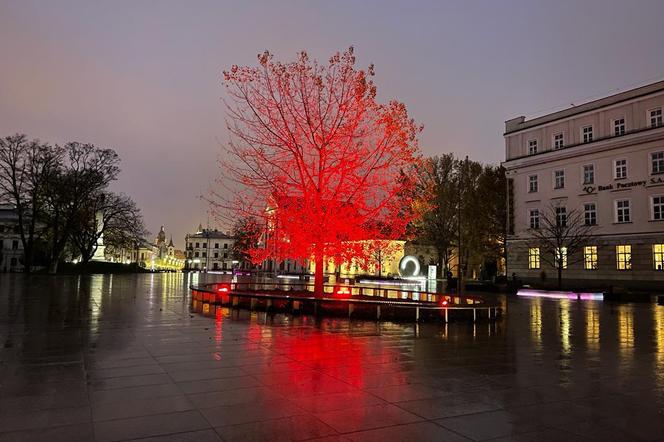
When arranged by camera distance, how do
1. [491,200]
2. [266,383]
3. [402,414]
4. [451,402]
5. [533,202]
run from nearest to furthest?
[402,414], [451,402], [266,383], [533,202], [491,200]

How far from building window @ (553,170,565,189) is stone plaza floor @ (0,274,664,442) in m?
36.0

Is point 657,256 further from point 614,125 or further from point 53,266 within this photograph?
point 53,266

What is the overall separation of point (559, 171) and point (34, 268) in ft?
198

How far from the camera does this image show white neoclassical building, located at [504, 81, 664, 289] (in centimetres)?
3881

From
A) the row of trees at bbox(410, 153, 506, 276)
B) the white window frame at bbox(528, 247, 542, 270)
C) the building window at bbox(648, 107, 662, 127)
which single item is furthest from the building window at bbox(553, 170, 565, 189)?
the row of trees at bbox(410, 153, 506, 276)

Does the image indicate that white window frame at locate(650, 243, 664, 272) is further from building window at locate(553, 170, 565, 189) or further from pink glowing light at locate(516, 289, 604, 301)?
pink glowing light at locate(516, 289, 604, 301)

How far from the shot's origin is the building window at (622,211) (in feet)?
133

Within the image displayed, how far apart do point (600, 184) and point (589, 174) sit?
1570 mm

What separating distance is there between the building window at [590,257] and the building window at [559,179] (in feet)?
21.2

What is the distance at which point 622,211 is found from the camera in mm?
41156

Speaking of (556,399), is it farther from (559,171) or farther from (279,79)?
(559,171)

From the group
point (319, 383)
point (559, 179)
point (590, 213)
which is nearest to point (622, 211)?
point (590, 213)

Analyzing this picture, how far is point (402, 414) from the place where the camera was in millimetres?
5504

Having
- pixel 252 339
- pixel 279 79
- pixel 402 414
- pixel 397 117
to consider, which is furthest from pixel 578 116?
pixel 402 414
